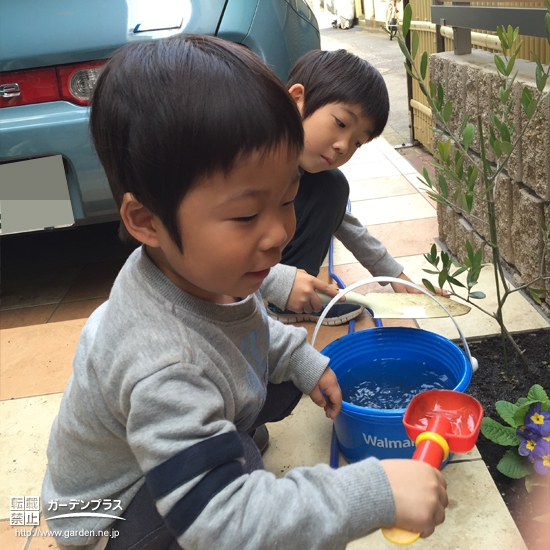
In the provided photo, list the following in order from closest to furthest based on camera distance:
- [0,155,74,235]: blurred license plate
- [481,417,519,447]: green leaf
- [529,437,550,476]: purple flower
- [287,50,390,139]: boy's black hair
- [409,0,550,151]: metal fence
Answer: [529,437,550,476]: purple flower, [481,417,519,447]: green leaf, [409,0,550,151]: metal fence, [287,50,390,139]: boy's black hair, [0,155,74,235]: blurred license plate

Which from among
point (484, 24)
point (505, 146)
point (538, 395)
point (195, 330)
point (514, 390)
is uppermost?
point (484, 24)

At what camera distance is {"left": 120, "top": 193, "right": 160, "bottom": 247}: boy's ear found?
909 mm

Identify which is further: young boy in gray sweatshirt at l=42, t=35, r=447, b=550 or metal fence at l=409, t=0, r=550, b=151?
metal fence at l=409, t=0, r=550, b=151

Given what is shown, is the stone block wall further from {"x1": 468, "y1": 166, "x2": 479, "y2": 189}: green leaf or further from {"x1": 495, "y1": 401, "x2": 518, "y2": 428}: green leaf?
{"x1": 495, "y1": 401, "x2": 518, "y2": 428}: green leaf

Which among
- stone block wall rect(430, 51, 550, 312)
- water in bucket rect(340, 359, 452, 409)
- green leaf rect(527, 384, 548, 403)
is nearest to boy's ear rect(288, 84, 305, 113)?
stone block wall rect(430, 51, 550, 312)

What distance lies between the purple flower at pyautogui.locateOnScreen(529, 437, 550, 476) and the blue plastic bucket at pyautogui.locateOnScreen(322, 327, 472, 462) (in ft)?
0.64

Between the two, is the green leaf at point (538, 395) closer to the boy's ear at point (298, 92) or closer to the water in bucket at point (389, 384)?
the water in bucket at point (389, 384)

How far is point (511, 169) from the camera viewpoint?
1.90 meters

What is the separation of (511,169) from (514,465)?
0.99 meters

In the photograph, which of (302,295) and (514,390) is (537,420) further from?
(302,295)

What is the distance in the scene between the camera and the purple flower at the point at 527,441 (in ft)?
4.05

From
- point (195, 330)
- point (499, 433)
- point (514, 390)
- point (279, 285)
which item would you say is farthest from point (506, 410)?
point (195, 330)

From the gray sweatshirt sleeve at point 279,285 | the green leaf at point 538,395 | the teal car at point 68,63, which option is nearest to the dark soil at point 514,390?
the green leaf at point 538,395

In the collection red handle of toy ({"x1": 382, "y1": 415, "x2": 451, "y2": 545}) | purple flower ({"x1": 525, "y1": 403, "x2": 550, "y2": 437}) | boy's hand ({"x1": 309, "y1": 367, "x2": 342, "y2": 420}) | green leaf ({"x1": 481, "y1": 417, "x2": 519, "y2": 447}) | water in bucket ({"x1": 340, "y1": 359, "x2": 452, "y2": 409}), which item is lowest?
water in bucket ({"x1": 340, "y1": 359, "x2": 452, "y2": 409})
